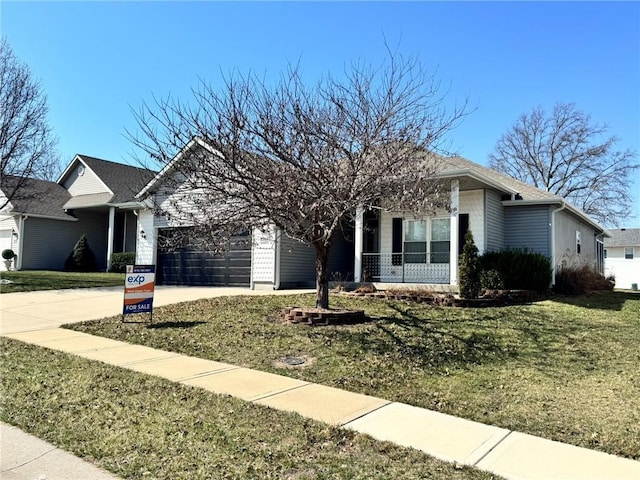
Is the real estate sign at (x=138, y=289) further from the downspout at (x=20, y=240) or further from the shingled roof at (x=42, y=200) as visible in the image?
the downspout at (x=20, y=240)

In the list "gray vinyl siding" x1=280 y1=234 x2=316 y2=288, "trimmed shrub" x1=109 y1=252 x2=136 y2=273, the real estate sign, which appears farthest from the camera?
"trimmed shrub" x1=109 y1=252 x2=136 y2=273

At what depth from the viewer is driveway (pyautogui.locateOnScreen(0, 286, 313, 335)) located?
33.3ft

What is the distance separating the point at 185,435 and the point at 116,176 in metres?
26.0

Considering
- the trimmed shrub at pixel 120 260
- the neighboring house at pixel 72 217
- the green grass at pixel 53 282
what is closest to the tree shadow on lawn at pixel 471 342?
the green grass at pixel 53 282

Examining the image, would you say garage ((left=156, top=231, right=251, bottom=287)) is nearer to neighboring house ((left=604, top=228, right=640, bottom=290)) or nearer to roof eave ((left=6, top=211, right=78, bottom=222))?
roof eave ((left=6, top=211, right=78, bottom=222))

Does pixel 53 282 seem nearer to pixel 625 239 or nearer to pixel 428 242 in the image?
pixel 428 242

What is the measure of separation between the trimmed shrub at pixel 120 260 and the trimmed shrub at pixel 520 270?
1644 cm

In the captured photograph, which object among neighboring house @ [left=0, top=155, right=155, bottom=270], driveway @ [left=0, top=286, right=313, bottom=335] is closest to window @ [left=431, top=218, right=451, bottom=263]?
driveway @ [left=0, top=286, right=313, bottom=335]

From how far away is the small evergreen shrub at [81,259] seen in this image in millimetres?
24953

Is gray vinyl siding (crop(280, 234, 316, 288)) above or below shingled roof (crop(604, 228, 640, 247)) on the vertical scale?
below

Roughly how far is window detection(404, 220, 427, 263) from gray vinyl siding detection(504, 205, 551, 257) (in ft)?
9.74

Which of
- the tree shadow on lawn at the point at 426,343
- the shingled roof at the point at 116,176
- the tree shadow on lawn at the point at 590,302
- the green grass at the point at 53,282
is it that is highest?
the shingled roof at the point at 116,176

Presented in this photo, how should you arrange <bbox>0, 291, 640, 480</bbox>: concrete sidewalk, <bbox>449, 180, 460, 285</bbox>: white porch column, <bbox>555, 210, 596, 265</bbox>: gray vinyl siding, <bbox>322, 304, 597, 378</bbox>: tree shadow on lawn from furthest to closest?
1. <bbox>555, 210, 596, 265</bbox>: gray vinyl siding
2. <bbox>449, 180, 460, 285</bbox>: white porch column
3. <bbox>322, 304, 597, 378</bbox>: tree shadow on lawn
4. <bbox>0, 291, 640, 480</bbox>: concrete sidewalk

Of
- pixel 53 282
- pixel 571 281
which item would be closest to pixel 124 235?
pixel 53 282
